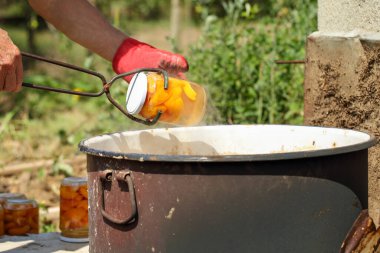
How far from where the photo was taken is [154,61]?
10.2ft

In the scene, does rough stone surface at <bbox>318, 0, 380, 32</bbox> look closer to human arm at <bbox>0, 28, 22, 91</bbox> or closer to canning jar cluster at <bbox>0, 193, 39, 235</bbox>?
human arm at <bbox>0, 28, 22, 91</bbox>

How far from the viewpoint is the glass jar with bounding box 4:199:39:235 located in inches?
146

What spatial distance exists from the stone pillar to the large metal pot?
0.69 m

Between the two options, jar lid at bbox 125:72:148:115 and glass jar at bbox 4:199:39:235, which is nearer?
jar lid at bbox 125:72:148:115

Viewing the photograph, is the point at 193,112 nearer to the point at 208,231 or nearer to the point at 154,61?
the point at 154,61

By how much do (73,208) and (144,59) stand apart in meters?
0.88

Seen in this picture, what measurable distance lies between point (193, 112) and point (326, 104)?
659 millimetres

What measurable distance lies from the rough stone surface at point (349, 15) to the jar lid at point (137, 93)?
0.98 metres

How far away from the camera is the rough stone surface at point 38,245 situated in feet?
11.4

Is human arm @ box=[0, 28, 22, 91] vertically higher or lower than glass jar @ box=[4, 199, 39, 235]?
higher

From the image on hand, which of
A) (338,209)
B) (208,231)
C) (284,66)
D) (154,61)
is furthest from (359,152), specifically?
(284,66)

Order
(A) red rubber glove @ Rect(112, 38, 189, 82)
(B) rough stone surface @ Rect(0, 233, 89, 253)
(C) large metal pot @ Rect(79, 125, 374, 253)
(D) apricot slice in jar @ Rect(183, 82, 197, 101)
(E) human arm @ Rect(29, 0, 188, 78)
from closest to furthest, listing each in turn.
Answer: (C) large metal pot @ Rect(79, 125, 374, 253)
(D) apricot slice in jar @ Rect(183, 82, 197, 101)
(A) red rubber glove @ Rect(112, 38, 189, 82)
(E) human arm @ Rect(29, 0, 188, 78)
(B) rough stone surface @ Rect(0, 233, 89, 253)

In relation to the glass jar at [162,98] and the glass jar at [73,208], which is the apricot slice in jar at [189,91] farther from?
the glass jar at [73,208]

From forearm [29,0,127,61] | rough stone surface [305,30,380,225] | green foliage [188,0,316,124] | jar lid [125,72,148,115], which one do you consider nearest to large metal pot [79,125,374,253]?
jar lid [125,72,148,115]
